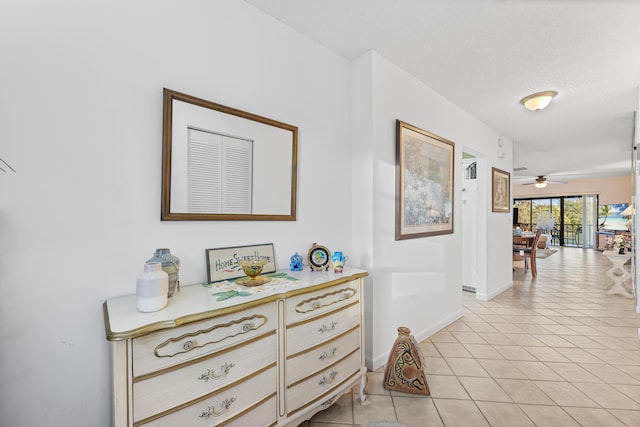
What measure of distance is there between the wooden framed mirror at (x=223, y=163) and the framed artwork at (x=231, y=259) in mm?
182

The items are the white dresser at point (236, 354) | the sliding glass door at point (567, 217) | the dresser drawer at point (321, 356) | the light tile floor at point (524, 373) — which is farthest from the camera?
the sliding glass door at point (567, 217)

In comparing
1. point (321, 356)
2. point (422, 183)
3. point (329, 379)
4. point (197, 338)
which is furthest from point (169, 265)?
point (422, 183)

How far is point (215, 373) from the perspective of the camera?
1.12m

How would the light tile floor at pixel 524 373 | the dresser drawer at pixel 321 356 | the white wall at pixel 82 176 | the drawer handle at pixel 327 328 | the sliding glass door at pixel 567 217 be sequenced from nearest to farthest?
1. the white wall at pixel 82 176
2. the dresser drawer at pixel 321 356
3. the drawer handle at pixel 327 328
4. the light tile floor at pixel 524 373
5. the sliding glass door at pixel 567 217

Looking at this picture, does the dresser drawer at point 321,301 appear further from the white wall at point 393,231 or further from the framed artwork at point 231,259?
the white wall at point 393,231

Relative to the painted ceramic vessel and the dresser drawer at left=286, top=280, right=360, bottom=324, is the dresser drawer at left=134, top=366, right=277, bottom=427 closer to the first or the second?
the dresser drawer at left=286, top=280, right=360, bottom=324

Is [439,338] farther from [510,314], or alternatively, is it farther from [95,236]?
[95,236]

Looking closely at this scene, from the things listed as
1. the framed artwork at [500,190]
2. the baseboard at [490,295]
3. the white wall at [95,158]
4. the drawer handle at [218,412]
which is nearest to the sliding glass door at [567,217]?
the framed artwork at [500,190]

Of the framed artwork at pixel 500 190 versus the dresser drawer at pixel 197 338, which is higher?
the framed artwork at pixel 500 190

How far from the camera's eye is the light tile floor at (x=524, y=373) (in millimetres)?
1729

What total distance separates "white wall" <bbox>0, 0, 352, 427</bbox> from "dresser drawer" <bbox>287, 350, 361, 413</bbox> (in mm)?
763

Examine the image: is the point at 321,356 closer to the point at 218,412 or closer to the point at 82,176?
the point at 218,412

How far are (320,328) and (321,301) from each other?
0.14 meters

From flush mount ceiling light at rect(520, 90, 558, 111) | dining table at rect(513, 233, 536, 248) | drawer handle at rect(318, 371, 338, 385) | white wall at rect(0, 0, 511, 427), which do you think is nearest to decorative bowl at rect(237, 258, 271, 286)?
white wall at rect(0, 0, 511, 427)
